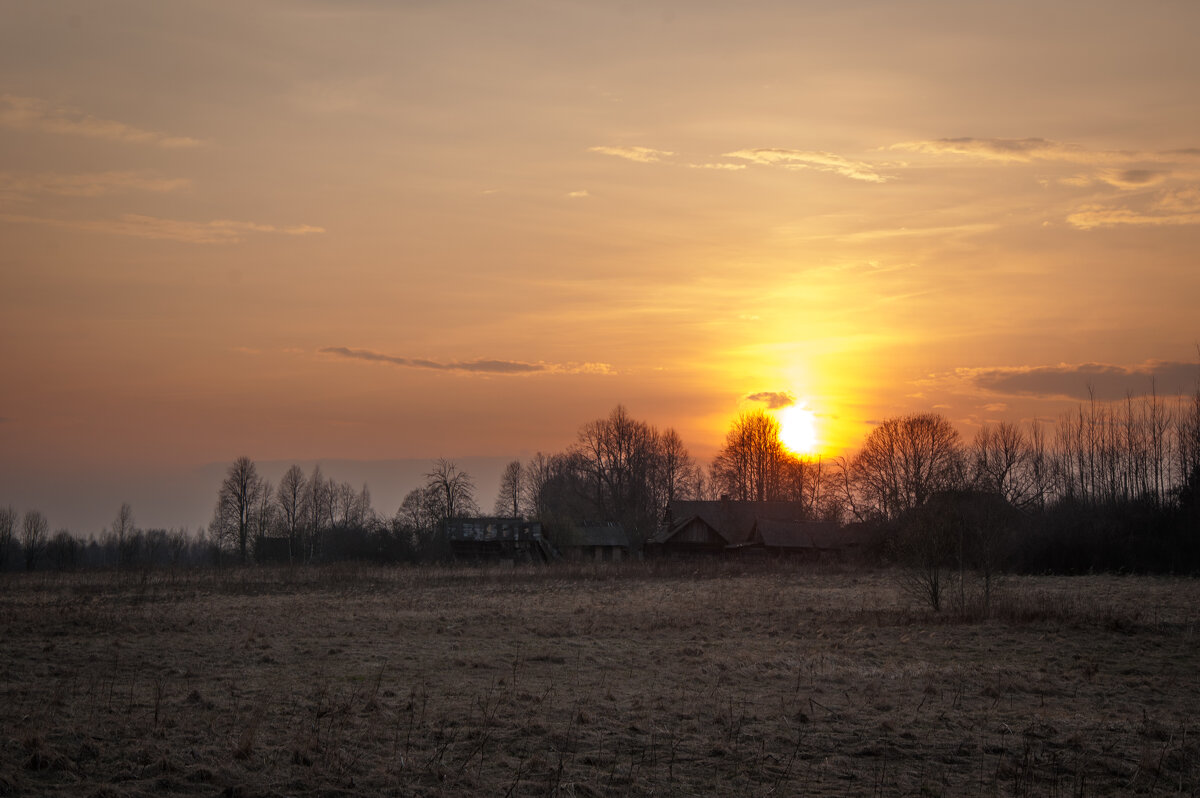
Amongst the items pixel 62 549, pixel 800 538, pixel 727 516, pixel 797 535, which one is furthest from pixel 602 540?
pixel 62 549

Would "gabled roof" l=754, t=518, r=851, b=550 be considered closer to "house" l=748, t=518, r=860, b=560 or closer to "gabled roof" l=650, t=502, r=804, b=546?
"house" l=748, t=518, r=860, b=560

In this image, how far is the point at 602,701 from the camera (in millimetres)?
13898

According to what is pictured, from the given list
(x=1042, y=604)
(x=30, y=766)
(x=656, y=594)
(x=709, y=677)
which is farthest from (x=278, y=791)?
(x=656, y=594)

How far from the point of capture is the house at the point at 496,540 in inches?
3095

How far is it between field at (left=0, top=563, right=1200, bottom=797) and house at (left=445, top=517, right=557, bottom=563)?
48.7 metres

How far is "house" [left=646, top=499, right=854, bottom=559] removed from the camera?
78.8 meters

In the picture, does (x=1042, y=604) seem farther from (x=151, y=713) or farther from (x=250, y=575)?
(x=250, y=575)

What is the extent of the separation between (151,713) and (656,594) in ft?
89.4

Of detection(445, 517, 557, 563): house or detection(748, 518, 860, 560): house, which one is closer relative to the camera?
detection(748, 518, 860, 560): house

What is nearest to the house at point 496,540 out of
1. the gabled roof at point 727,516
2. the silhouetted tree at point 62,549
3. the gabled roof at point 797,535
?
the gabled roof at point 727,516

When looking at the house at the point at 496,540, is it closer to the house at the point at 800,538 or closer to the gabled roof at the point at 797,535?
the house at the point at 800,538

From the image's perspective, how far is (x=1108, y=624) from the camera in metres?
23.0

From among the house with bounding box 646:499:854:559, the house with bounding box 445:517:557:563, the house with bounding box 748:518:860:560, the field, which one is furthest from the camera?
the house with bounding box 646:499:854:559

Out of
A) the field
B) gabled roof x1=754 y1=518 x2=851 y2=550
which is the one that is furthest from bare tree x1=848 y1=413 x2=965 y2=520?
the field
